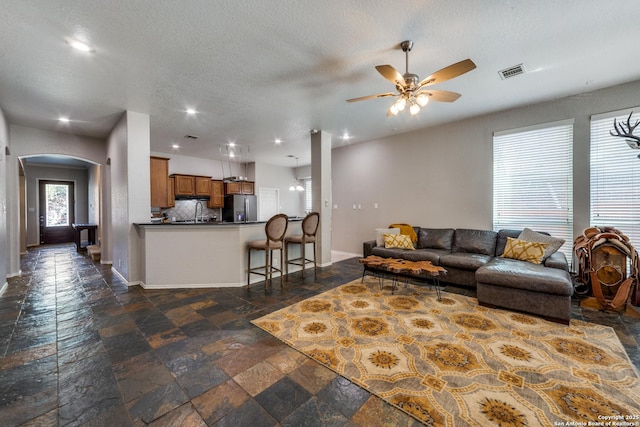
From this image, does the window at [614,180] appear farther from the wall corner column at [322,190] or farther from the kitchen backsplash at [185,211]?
the kitchen backsplash at [185,211]

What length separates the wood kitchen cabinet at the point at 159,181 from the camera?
515 cm

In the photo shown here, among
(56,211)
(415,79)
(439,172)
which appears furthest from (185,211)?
(415,79)

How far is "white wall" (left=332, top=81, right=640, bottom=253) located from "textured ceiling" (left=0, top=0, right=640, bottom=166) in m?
0.30

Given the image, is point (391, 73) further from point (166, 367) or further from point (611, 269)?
point (611, 269)

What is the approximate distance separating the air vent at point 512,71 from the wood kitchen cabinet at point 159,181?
5968 millimetres

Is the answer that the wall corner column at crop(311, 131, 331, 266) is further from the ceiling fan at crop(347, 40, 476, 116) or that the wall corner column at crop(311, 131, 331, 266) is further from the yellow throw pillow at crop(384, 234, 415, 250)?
the ceiling fan at crop(347, 40, 476, 116)

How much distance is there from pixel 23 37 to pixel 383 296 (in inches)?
182

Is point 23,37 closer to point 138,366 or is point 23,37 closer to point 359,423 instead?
point 138,366

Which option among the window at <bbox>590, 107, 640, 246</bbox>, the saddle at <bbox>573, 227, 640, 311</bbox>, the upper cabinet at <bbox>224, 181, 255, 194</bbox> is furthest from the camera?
the upper cabinet at <bbox>224, 181, 255, 194</bbox>

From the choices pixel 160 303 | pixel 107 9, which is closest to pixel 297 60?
pixel 107 9

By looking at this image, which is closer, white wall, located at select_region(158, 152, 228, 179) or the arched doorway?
white wall, located at select_region(158, 152, 228, 179)

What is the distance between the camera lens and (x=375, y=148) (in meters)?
6.06

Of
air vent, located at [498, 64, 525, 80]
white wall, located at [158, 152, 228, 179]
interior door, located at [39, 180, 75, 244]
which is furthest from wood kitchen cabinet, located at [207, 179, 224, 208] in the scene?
air vent, located at [498, 64, 525, 80]

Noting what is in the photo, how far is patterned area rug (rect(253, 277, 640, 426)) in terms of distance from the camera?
1497mm
